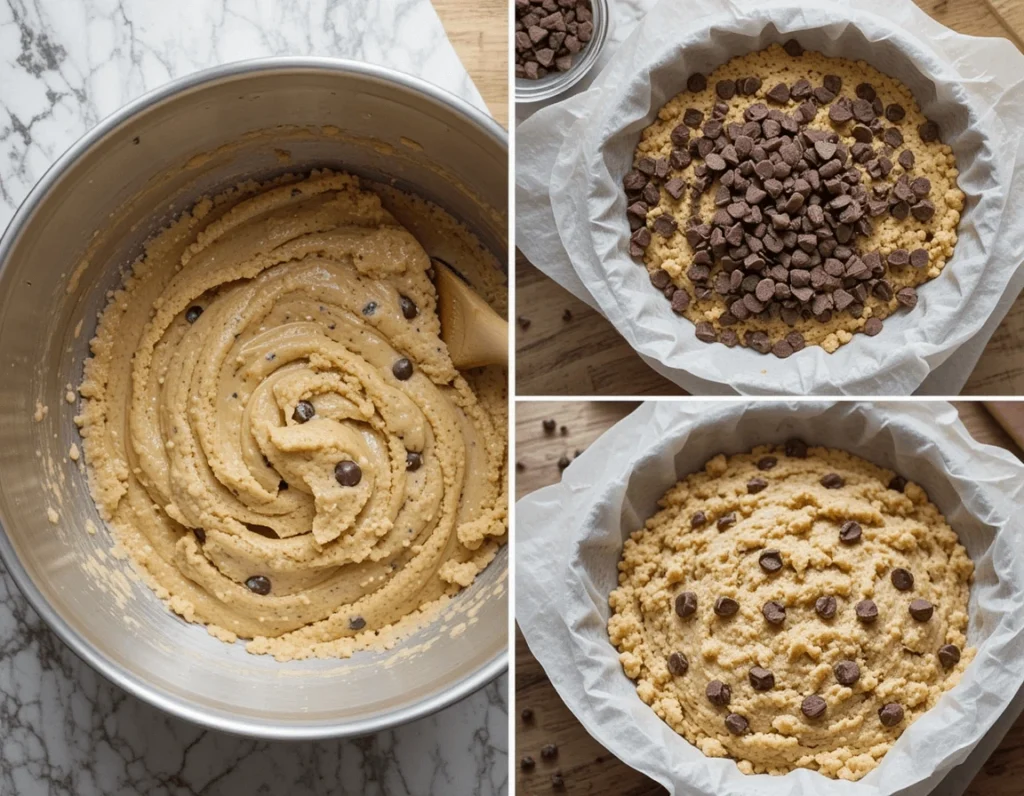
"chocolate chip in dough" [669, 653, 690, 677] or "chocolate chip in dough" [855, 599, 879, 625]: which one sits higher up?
"chocolate chip in dough" [669, 653, 690, 677]

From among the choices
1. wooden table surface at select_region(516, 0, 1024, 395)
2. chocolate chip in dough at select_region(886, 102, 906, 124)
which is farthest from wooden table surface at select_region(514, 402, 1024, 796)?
chocolate chip in dough at select_region(886, 102, 906, 124)

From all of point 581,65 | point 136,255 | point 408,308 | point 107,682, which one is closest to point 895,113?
point 581,65

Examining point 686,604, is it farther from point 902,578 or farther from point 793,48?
point 793,48

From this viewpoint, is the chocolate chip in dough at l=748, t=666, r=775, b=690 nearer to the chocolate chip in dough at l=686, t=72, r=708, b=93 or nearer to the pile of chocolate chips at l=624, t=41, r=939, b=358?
the pile of chocolate chips at l=624, t=41, r=939, b=358

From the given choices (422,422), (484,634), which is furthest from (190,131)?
(484,634)

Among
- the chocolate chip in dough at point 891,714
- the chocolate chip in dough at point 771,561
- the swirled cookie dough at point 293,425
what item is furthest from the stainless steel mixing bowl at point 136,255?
the chocolate chip in dough at point 891,714

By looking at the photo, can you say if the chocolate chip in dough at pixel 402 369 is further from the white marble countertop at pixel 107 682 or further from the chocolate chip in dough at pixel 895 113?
the chocolate chip in dough at pixel 895 113
